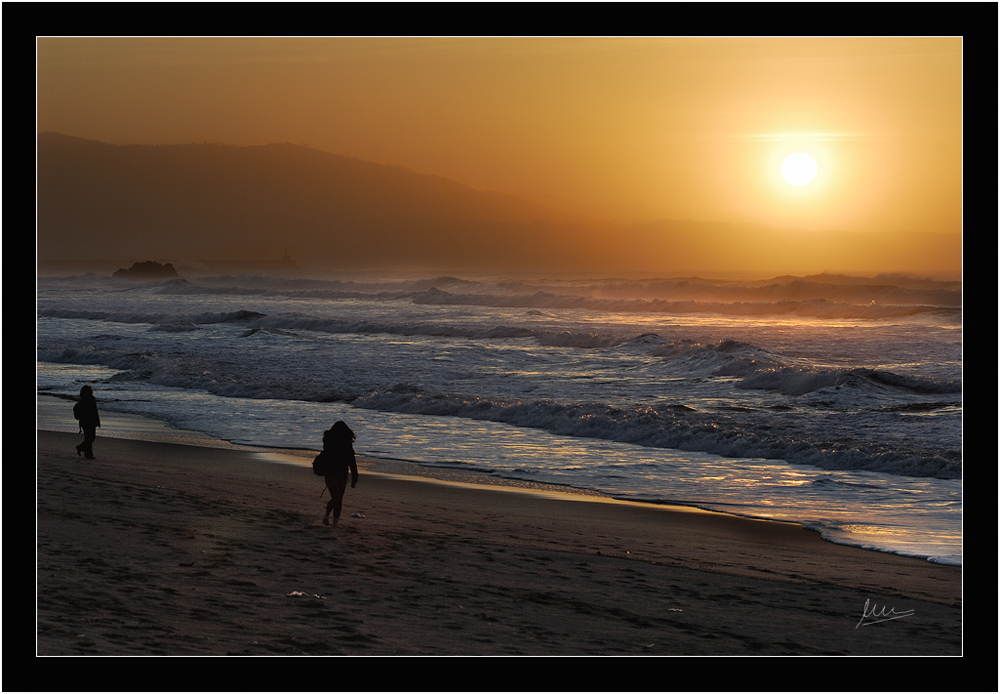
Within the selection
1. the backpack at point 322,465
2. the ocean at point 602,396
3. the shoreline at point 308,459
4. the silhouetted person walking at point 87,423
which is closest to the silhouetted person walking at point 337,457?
the backpack at point 322,465

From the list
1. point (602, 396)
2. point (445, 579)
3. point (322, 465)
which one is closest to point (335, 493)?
point (322, 465)

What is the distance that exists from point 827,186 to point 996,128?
487 cm

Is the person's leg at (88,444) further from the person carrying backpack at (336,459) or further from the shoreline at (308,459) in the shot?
the person carrying backpack at (336,459)

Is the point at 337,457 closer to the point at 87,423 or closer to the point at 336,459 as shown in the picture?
the point at 336,459

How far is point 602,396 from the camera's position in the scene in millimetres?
22359

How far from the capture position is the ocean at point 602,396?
12.6m

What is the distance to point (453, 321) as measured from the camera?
171 feet
